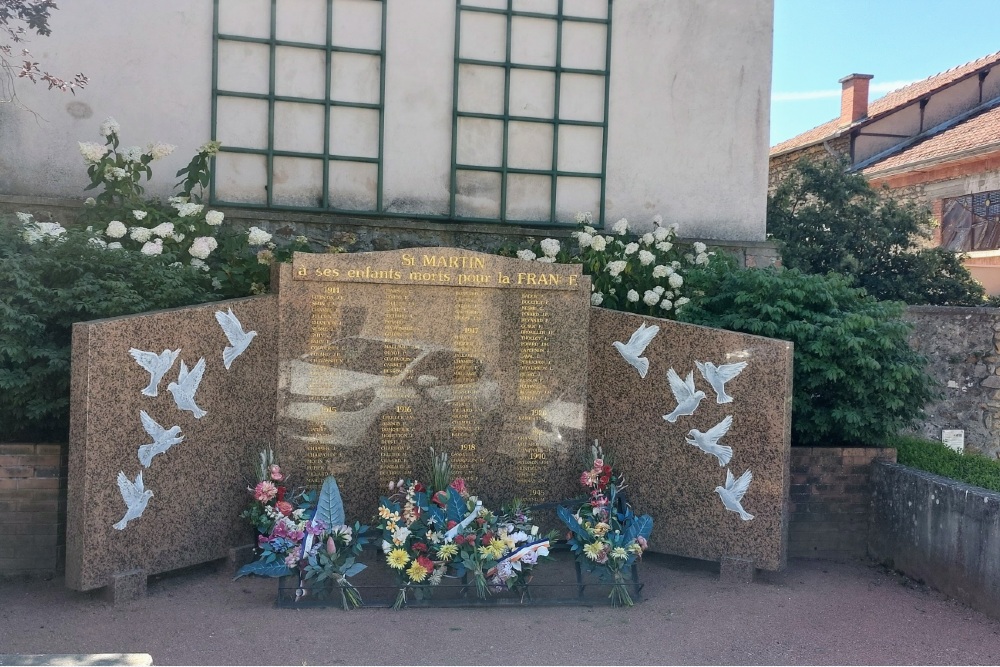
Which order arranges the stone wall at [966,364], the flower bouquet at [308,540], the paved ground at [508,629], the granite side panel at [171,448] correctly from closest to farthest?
the paved ground at [508,629] < the granite side panel at [171,448] < the flower bouquet at [308,540] < the stone wall at [966,364]

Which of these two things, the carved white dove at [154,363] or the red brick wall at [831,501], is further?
the red brick wall at [831,501]

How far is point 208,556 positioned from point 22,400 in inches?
56.4

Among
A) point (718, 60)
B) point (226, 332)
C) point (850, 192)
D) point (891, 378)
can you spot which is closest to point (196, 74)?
point (226, 332)

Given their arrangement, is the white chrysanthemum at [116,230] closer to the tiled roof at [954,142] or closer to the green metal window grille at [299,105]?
the green metal window grille at [299,105]

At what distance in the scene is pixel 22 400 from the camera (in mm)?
5664

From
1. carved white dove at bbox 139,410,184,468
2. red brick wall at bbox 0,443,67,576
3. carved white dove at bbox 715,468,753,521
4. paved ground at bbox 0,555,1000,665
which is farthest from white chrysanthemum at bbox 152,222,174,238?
carved white dove at bbox 715,468,753,521

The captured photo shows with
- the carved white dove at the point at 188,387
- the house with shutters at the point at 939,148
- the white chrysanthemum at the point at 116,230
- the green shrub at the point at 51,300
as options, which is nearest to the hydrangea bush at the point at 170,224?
the white chrysanthemum at the point at 116,230

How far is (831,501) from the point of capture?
266 inches

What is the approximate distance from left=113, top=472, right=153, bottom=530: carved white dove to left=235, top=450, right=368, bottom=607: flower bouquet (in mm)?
584

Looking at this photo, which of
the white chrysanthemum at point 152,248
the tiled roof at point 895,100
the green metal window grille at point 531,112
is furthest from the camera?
the tiled roof at point 895,100

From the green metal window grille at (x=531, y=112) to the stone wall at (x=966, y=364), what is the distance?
15.0 ft

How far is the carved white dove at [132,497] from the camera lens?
514cm

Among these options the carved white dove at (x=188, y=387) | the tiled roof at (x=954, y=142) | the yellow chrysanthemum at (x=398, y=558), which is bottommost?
the yellow chrysanthemum at (x=398, y=558)

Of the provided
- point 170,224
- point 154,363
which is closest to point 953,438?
point 170,224
